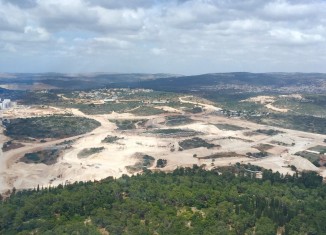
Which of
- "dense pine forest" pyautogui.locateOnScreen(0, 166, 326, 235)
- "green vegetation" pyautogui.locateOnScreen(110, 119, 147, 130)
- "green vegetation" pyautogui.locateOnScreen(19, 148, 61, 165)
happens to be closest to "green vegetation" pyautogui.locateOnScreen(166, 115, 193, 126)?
"green vegetation" pyautogui.locateOnScreen(110, 119, 147, 130)

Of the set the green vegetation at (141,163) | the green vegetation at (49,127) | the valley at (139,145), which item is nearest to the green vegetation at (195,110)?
the valley at (139,145)

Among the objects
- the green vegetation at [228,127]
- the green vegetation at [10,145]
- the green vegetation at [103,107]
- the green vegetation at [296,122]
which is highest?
the green vegetation at [103,107]

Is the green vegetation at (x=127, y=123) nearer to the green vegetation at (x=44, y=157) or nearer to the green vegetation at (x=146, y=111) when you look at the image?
the green vegetation at (x=146, y=111)

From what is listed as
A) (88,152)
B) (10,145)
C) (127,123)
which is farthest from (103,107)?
(88,152)

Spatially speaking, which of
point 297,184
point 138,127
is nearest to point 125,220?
point 297,184

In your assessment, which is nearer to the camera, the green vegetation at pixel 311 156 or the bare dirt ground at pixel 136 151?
the bare dirt ground at pixel 136 151

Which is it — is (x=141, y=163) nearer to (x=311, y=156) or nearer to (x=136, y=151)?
(x=136, y=151)
